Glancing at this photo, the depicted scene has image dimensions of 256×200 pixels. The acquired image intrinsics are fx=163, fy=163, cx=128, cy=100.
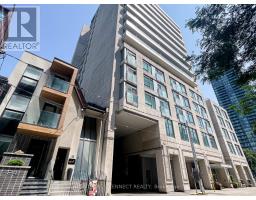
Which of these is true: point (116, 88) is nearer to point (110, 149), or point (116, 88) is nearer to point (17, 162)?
point (110, 149)

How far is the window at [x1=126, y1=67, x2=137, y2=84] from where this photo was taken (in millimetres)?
19253

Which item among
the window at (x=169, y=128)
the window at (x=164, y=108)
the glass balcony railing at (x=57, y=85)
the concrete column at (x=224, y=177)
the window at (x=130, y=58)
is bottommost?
the concrete column at (x=224, y=177)

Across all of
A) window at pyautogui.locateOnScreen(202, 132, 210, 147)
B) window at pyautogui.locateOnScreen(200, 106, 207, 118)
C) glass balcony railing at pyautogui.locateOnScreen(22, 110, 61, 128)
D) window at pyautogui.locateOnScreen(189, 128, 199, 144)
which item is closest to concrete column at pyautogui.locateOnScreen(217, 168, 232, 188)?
window at pyautogui.locateOnScreen(202, 132, 210, 147)

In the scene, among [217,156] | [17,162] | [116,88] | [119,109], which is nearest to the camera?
[17,162]

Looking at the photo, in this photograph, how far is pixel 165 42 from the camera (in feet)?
110

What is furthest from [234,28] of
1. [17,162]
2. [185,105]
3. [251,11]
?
[185,105]

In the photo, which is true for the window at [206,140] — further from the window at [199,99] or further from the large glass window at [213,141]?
the window at [199,99]

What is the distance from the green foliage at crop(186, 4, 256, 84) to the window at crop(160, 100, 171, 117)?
14.0 metres

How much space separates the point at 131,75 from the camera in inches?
779

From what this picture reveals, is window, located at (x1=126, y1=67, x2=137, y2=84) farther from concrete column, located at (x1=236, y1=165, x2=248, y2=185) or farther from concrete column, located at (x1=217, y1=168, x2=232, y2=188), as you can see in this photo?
concrete column, located at (x1=236, y1=165, x2=248, y2=185)

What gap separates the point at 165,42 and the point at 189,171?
24.2 m

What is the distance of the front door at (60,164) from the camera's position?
1238 centimetres

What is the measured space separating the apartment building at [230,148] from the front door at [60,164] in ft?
94.4

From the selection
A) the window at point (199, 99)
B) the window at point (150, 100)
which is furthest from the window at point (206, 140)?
the window at point (150, 100)
